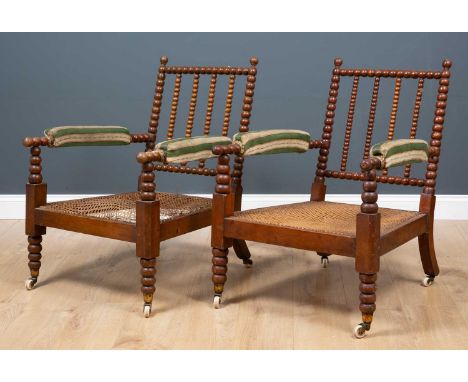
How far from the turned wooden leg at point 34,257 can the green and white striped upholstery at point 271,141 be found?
0.85 meters

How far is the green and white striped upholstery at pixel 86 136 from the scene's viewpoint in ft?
8.91

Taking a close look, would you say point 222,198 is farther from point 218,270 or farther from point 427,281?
point 427,281

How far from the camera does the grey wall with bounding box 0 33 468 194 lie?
407 cm

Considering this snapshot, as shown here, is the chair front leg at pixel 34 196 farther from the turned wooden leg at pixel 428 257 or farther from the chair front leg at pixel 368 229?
the turned wooden leg at pixel 428 257

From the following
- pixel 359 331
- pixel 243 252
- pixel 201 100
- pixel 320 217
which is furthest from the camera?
pixel 201 100

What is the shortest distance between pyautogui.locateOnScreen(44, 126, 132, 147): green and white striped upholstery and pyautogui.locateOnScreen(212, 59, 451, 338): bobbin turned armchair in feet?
1.51

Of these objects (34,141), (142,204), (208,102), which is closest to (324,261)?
(208,102)

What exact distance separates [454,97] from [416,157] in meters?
1.69

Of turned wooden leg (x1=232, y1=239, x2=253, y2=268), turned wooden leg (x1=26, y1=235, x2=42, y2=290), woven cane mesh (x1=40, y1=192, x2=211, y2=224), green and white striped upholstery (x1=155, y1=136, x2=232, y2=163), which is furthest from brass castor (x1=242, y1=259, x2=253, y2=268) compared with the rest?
turned wooden leg (x1=26, y1=235, x2=42, y2=290)

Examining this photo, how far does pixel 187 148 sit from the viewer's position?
249cm

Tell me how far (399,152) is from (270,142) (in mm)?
456

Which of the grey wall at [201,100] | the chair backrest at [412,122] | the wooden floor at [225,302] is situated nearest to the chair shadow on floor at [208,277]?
the wooden floor at [225,302]

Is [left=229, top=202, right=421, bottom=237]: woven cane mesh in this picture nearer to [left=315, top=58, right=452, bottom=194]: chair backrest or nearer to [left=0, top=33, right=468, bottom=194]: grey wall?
[left=315, top=58, right=452, bottom=194]: chair backrest

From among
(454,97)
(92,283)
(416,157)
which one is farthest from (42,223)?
(454,97)
